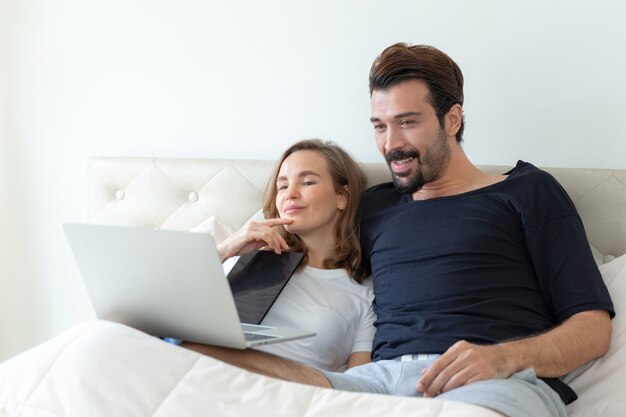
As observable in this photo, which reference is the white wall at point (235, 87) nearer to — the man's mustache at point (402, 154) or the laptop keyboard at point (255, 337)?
the man's mustache at point (402, 154)

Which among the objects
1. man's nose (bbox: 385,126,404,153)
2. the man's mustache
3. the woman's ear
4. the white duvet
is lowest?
the white duvet

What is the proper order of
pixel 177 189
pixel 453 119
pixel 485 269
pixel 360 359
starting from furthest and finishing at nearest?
pixel 177 189
pixel 453 119
pixel 360 359
pixel 485 269

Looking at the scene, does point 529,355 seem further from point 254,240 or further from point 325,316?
A: point 254,240

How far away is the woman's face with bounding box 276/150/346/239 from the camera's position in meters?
1.94

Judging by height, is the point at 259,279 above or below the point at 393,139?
below

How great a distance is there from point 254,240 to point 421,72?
1.79 feet

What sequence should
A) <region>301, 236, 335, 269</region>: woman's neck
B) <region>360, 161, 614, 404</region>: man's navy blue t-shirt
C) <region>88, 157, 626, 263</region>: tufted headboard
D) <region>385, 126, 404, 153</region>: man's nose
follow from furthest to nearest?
<region>88, 157, 626, 263</region>: tufted headboard, <region>301, 236, 335, 269</region>: woman's neck, <region>385, 126, 404, 153</region>: man's nose, <region>360, 161, 614, 404</region>: man's navy blue t-shirt

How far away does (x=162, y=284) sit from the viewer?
1.43m

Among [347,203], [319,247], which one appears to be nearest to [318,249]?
[319,247]

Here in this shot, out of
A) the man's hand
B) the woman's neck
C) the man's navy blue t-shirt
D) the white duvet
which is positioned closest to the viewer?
the white duvet

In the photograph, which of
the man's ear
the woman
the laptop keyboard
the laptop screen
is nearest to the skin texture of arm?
the woman

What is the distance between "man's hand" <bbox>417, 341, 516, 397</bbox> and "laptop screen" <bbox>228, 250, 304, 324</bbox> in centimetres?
46

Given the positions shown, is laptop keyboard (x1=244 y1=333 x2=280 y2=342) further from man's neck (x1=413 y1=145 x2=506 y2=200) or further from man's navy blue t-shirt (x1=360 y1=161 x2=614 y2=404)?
man's neck (x1=413 y1=145 x2=506 y2=200)

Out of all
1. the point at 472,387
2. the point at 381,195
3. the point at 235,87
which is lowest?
the point at 472,387
